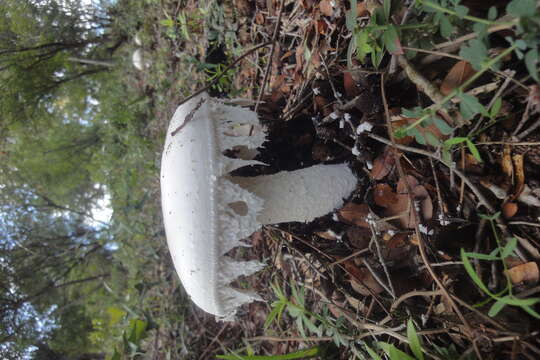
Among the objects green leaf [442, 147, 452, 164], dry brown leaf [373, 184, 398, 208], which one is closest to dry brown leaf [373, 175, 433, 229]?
dry brown leaf [373, 184, 398, 208]

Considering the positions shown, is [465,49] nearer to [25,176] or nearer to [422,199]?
[422,199]

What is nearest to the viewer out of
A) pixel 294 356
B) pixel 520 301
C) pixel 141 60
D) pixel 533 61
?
pixel 533 61

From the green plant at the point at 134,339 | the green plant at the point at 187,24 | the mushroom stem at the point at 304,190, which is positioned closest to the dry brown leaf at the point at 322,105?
the mushroom stem at the point at 304,190

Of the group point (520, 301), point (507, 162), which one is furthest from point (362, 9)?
point (520, 301)

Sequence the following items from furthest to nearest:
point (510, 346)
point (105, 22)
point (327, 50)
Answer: point (105, 22), point (327, 50), point (510, 346)

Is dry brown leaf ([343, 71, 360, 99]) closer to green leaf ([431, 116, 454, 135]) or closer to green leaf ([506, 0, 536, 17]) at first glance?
green leaf ([431, 116, 454, 135])

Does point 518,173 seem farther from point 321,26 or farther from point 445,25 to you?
point 321,26

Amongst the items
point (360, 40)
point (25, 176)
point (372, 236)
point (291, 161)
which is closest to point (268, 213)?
point (291, 161)
